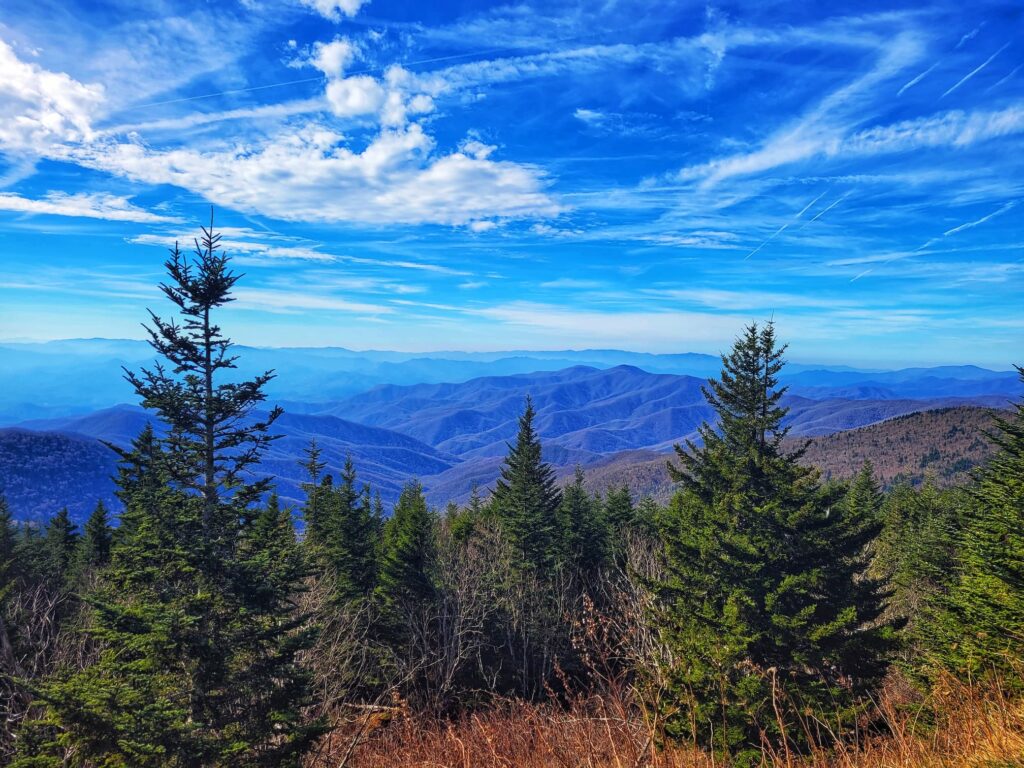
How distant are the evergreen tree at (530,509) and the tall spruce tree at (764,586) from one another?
13.9m

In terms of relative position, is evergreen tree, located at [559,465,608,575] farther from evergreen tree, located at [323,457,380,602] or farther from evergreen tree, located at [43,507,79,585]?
evergreen tree, located at [43,507,79,585]

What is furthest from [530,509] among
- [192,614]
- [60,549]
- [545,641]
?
[60,549]

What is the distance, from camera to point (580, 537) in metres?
34.2

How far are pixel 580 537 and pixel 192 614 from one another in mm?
26815

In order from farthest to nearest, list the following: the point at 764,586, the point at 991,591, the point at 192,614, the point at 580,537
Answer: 1. the point at 580,537
2. the point at 764,586
3. the point at 991,591
4. the point at 192,614

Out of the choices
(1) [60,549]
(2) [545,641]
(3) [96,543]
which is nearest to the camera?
(2) [545,641]

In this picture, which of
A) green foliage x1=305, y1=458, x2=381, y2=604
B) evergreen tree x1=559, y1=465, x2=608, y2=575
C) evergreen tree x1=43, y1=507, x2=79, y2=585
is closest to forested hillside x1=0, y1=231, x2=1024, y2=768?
green foliage x1=305, y1=458, x2=381, y2=604

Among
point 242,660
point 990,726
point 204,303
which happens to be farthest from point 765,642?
point 204,303

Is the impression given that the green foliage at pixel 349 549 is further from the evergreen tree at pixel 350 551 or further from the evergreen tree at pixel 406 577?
the evergreen tree at pixel 406 577

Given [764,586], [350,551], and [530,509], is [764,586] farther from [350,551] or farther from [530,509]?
[350,551]

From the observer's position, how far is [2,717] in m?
13.3

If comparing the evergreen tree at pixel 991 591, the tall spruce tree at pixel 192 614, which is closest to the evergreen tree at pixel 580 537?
the evergreen tree at pixel 991 591

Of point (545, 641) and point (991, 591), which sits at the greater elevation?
point (991, 591)

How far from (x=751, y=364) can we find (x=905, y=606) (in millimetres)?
22377
